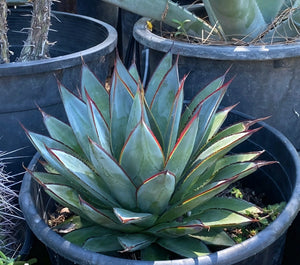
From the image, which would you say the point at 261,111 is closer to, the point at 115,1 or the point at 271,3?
the point at 271,3

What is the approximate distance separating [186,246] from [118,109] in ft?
1.23

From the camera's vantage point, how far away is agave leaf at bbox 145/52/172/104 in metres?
1.21

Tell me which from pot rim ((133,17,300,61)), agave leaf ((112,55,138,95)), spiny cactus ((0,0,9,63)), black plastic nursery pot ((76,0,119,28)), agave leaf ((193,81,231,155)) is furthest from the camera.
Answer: black plastic nursery pot ((76,0,119,28))

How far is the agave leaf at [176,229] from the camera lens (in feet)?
3.06

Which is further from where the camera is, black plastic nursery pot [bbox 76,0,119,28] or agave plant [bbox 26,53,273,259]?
black plastic nursery pot [bbox 76,0,119,28]

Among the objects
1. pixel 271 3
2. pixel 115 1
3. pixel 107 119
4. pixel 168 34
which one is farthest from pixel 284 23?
pixel 107 119

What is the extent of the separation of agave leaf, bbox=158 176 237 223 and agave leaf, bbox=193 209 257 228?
0.06 meters

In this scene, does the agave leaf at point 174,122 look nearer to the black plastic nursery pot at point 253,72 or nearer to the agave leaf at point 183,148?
the agave leaf at point 183,148

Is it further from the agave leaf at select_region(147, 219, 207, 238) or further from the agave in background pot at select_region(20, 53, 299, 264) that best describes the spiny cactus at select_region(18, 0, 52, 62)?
the agave leaf at select_region(147, 219, 207, 238)

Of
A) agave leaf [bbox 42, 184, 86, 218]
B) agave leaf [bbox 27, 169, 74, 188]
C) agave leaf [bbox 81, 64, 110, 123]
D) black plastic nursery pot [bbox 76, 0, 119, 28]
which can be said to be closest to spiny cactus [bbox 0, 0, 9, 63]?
agave leaf [bbox 81, 64, 110, 123]

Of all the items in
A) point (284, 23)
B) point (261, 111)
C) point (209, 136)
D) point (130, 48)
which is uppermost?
point (284, 23)

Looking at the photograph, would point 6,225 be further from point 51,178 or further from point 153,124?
point 153,124

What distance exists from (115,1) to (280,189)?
858mm

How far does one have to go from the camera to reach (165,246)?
101cm
